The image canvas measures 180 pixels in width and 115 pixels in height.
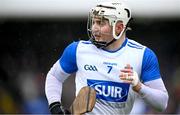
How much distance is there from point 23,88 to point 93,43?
21.6 feet

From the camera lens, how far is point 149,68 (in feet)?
21.0

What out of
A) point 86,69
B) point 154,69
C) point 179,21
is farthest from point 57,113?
point 179,21

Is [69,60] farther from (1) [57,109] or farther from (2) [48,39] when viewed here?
(2) [48,39]

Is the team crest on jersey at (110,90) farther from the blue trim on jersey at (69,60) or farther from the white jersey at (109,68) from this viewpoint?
the blue trim on jersey at (69,60)

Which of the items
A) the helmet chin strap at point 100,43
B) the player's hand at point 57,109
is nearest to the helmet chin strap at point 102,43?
the helmet chin strap at point 100,43

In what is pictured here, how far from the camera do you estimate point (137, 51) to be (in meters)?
6.49

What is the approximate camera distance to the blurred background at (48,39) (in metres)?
12.2

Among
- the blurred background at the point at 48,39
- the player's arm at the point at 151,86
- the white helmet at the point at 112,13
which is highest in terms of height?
the white helmet at the point at 112,13

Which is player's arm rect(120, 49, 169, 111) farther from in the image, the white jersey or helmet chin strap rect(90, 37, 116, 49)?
helmet chin strap rect(90, 37, 116, 49)

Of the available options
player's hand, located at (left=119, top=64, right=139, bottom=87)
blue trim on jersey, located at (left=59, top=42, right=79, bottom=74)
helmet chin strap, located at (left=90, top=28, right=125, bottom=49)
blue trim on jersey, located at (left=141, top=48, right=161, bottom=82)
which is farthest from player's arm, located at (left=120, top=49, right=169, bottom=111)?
blue trim on jersey, located at (left=59, top=42, right=79, bottom=74)

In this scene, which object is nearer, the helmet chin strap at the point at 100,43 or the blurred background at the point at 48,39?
the helmet chin strap at the point at 100,43

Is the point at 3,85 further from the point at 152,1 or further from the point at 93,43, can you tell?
the point at 93,43

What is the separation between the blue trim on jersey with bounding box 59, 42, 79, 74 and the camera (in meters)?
6.52

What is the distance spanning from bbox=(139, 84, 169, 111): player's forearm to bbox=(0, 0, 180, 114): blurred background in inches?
207
